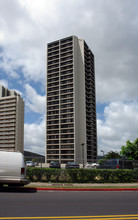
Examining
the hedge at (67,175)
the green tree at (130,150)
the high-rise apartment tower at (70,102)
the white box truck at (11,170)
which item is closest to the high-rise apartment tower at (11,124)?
the high-rise apartment tower at (70,102)

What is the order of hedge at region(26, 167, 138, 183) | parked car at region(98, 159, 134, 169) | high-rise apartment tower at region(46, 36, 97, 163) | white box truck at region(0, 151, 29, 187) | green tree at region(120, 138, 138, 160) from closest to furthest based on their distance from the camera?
1. white box truck at region(0, 151, 29, 187)
2. hedge at region(26, 167, 138, 183)
3. parked car at region(98, 159, 134, 169)
4. green tree at region(120, 138, 138, 160)
5. high-rise apartment tower at region(46, 36, 97, 163)

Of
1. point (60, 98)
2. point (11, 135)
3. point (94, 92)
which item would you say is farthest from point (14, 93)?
point (94, 92)

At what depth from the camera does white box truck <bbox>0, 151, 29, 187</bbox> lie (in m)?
10.3

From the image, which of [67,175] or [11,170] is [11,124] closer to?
[67,175]

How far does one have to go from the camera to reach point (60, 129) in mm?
78438

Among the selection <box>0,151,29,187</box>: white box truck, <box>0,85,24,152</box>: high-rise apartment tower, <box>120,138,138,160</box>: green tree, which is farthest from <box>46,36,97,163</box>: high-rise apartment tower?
<box>0,151,29,187</box>: white box truck

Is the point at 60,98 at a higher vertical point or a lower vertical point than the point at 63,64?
lower

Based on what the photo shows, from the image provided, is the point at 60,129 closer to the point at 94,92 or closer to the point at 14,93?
the point at 94,92

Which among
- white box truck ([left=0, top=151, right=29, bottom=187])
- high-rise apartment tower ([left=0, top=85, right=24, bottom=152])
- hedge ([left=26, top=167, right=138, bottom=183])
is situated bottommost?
hedge ([left=26, top=167, right=138, bottom=183])

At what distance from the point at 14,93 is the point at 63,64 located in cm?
3952

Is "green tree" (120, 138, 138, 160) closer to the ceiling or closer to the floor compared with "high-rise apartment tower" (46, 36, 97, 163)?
closer to the floor

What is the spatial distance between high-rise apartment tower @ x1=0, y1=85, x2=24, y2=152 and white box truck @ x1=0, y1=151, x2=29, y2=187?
78.8 m

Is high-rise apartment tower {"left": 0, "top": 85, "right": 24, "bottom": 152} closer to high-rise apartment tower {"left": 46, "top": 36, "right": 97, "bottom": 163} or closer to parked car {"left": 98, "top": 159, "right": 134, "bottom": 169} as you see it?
high-rise apartment tower {"left": 46, "top": 36, "right": 97, "bottom": 163}

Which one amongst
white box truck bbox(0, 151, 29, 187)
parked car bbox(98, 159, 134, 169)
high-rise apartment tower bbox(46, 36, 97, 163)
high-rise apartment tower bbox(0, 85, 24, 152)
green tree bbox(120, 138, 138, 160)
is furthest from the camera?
high-rise apartment tower bbox(0, 85, 24, 152)
